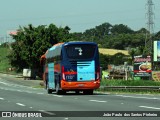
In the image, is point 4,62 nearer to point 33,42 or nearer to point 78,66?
point 33,42

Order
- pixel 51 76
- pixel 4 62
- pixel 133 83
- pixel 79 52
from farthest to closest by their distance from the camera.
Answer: pixel 4 62 → pixel 133 83 → pixel 51 76 → pixel 79 52

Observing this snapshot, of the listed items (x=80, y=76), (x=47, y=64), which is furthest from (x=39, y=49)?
(x=80, y=76)

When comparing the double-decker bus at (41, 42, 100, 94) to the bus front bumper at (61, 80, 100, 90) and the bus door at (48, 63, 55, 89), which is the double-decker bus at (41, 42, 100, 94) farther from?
the bus door at (48, 63, 55, 89)

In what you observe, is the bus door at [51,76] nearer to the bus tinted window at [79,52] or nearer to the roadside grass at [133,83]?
the bus tinted window at [79,52]

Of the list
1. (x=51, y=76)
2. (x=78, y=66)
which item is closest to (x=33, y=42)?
(x=51, y=76)

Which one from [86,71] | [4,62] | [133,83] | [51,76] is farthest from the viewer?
[4,62]

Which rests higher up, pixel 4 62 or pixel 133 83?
pixel 4 62

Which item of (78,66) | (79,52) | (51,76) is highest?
(79,52)

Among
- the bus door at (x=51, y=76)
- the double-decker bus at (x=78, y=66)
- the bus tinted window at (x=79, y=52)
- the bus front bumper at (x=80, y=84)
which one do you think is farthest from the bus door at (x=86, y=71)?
the bus door at (x=51, y=76)

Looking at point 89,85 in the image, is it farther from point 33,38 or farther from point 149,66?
point 33,38

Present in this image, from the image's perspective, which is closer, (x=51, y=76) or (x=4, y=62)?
(x=51, y=76)

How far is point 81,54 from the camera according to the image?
34969 mm

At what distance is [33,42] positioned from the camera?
318ft

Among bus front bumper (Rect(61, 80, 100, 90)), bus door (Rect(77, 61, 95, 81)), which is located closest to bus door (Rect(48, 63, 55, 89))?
bus front bumper (Rect(61, 80, 100, 90))
